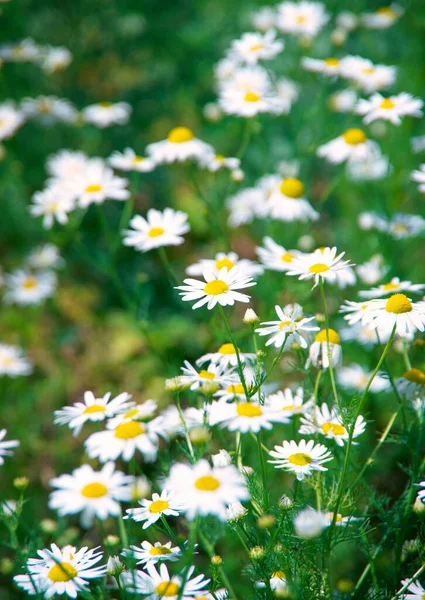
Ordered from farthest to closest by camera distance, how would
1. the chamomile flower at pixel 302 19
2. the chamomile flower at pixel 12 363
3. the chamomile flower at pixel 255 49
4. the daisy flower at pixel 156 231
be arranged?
1. the chamomile flower at pixel 302 19
2. the chamomile flower at pixel 12 363
3. the chamomile flower at pixel 255 49
4. the daisy flower at pixel 156 231

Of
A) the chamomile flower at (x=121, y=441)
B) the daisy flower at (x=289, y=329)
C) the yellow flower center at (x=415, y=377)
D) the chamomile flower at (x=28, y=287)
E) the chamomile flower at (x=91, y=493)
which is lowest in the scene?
the chamomile flower at (x=91, y=493)

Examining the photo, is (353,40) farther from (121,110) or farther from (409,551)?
(409,551)

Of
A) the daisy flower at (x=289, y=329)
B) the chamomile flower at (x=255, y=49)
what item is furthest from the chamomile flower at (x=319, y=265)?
the chamomile flower at (x=255, y=49)

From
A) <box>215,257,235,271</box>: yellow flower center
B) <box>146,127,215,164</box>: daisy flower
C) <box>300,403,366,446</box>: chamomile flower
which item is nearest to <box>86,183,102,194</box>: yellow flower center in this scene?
<box>146,127,215,164</box>: daisy flower

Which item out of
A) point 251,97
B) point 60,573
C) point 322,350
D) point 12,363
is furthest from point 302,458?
point 12,363

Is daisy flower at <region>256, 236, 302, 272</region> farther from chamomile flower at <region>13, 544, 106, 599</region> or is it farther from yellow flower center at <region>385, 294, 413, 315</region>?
chamomile flower at <region>13, 544, 106, 599</region>

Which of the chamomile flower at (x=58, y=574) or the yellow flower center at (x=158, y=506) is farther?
the yellow flower center at (x=158, y=506)

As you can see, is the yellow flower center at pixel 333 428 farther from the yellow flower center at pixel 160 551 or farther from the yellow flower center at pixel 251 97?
the yellow flower center at pixel 251 97

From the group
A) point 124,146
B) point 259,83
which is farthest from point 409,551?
point 124,146
